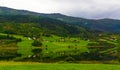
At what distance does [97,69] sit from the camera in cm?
3850

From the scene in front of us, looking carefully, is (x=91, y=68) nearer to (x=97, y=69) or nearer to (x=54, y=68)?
(x=97, y=69)

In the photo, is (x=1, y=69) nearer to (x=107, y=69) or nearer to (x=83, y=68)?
(x=83, y=68)

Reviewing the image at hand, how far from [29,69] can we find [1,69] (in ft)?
12.2

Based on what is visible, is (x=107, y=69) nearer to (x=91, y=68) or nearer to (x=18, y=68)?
(x=91, y=68)

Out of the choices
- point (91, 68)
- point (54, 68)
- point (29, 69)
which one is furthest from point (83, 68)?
point (29, 69)

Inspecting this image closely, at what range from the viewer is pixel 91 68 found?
129 ft

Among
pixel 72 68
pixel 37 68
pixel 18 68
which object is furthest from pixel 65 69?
pixel 18 68

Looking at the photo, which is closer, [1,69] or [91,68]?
[1,69]

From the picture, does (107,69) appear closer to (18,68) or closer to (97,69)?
(97,69)

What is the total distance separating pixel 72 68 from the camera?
127 feet

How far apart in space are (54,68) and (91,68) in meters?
5.33

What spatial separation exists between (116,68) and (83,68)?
15.6ft

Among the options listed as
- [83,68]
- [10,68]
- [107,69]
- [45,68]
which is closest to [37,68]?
[45,68]

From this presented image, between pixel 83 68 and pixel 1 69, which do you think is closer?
pixel 1 69
